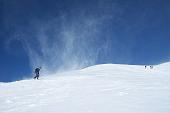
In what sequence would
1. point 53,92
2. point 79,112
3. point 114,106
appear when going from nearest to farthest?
point 79,112 < point 114,106 < point 53,92

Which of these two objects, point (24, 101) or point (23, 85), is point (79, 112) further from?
point (23, 85)

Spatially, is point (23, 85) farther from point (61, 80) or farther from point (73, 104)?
point (73, 104)

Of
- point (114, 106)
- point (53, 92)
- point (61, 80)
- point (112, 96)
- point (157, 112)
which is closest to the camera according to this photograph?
point (157, 112)

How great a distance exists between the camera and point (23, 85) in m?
25.5

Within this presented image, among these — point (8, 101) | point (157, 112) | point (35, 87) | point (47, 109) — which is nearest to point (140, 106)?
point (157, 112)

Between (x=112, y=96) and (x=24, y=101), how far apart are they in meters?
6.11

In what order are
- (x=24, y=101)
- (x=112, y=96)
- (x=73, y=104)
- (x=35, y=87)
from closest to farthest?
(x=73, y=104) → (x=112, y=96) → (x=24, y=101) → (x=35, y=87)

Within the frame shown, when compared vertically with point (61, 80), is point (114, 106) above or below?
below

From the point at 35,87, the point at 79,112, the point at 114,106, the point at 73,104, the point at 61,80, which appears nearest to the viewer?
the point at 79,112

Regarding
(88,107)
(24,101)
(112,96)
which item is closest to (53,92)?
(24,101)

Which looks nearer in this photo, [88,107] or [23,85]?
[88,107]

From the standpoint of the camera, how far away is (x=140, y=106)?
1327 cm

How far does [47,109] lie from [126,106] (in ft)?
14.3

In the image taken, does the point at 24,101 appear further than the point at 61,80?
No
